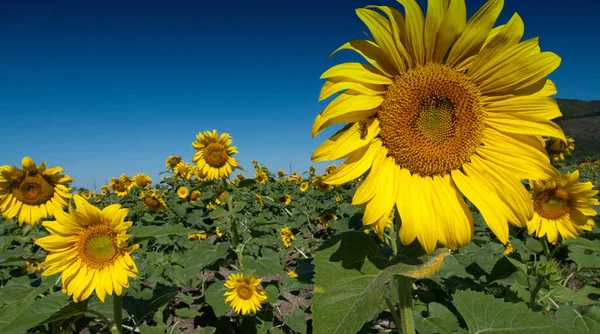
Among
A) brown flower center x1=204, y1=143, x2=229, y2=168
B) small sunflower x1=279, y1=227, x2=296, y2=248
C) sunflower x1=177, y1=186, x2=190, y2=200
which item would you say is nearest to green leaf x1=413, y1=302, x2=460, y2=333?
brown flower center x1=204, y1=143, x2=229, y2=168

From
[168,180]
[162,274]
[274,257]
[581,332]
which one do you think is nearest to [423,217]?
[581,332]

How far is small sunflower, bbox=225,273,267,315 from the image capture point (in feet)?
11.9

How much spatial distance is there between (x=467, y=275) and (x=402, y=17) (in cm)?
207

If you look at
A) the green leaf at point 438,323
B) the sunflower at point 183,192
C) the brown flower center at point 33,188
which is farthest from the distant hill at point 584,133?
the brown flower center at point 33,188

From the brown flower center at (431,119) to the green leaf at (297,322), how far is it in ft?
7.97

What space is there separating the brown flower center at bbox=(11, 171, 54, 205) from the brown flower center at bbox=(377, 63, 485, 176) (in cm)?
→ 361

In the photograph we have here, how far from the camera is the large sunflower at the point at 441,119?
Answer: 1372 millimetres

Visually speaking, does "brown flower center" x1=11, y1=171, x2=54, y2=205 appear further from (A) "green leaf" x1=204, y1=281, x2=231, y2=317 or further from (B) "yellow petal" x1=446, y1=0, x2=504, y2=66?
(B) "yellow petal" x1=446, y1=0, x2=504, y2=66

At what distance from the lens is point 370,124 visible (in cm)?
150

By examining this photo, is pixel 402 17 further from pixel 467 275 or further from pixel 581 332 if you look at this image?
pixel 467 275

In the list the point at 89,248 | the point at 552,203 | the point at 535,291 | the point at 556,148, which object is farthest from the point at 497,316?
the point at 556,148

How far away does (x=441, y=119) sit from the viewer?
163 centimetres

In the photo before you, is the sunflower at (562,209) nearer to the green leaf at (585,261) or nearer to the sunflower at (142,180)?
the green leaf at (585,261)

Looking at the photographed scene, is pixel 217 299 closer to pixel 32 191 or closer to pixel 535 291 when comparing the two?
pixel 32 191
